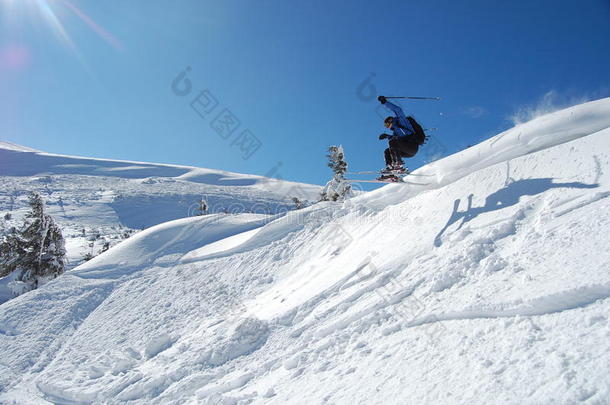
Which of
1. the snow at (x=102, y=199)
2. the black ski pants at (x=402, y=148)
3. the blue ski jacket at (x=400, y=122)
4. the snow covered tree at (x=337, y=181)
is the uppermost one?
the snow at (x=102, y=199)

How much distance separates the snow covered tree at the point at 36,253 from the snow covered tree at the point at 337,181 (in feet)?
63.2

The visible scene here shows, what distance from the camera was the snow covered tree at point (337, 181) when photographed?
2689cm

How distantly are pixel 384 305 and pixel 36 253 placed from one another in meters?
23.4

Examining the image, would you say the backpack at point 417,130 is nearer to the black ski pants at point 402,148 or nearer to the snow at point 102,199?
the black ski pants at point 402,148

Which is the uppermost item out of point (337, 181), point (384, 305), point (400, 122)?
point (337, 181)

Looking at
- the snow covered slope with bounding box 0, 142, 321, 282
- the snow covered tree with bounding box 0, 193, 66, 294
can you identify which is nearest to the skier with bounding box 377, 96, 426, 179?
the snow covered tree with bounding box 0, 193, 66, 294

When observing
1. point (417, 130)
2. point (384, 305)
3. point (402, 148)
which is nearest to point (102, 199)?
point (402, 148)

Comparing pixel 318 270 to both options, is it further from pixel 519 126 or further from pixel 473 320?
pixel 519 126

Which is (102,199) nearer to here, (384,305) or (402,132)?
(402,132)

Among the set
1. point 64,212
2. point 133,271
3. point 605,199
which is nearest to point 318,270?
point 605,199

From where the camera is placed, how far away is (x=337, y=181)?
27.0 meters

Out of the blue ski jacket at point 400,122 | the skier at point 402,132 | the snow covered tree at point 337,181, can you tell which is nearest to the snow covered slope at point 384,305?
the skier at point 402,132

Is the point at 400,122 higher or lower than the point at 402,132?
higher

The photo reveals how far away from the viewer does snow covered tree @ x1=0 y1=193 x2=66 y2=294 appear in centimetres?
2003
